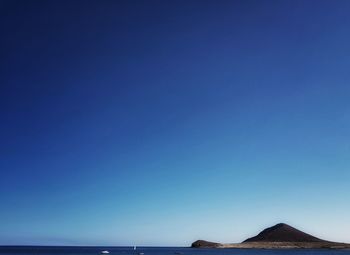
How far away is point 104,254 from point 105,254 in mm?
1470

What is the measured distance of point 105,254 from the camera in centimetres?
16125

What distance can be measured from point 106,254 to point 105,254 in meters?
5.35

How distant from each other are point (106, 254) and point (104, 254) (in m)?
4.03

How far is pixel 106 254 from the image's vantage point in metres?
156

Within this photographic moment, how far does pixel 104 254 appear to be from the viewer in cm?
15988
